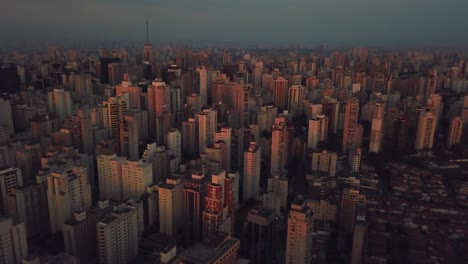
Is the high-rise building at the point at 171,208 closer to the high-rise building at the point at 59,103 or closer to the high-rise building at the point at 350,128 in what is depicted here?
the high-rise building at the point at 350,128

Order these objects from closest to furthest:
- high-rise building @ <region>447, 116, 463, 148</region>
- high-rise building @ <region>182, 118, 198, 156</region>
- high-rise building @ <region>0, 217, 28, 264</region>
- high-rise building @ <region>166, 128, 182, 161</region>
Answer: high-rise building @ <region>0, 217, 28, 264</region>, high-rise building @ <region>166, 128, 182, 161</region>, high-rise building @ <region>182, 118, 198, 156</region>, high-rise building @ <region>447, 116, 463, 148</region>

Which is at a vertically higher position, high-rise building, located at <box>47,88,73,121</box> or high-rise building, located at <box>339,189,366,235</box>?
high-rise building, located at <box>47,88,73,121</box>

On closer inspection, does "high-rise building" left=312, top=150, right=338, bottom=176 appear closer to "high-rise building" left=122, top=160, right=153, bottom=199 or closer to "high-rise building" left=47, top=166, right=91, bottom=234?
"high-rise building" left=122, top=160, right=153, bottom=199

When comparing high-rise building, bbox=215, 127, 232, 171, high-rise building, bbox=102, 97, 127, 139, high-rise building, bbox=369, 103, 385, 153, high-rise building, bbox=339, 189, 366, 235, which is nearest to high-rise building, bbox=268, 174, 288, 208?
high-rise building, bbox=339, 189, 366, 235

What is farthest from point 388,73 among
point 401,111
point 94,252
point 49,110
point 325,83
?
point 94,252

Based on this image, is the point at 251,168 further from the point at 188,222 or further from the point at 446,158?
the point at 446,158

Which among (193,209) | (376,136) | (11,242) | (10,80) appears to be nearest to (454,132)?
(376,136)
